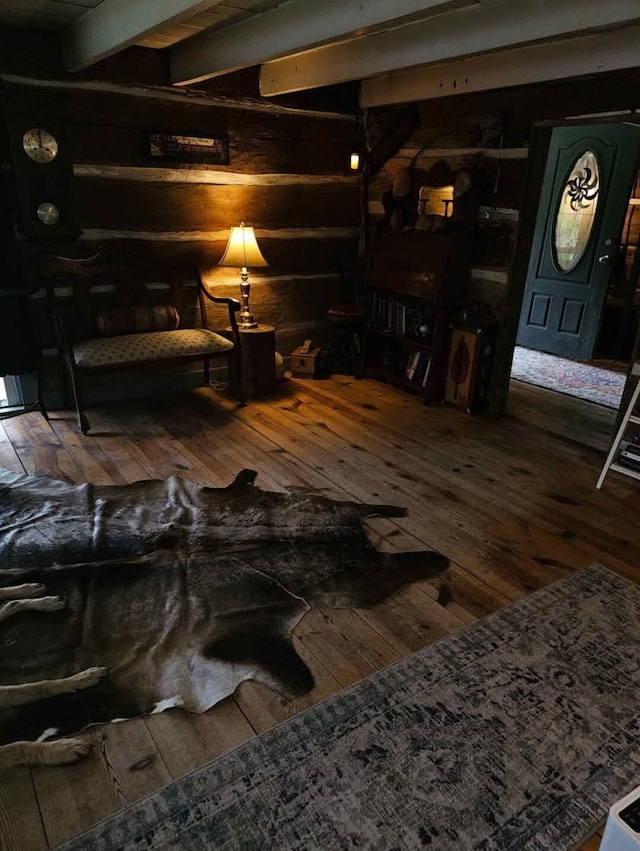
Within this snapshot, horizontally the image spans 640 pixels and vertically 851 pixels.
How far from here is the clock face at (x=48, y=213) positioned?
3.61 meters

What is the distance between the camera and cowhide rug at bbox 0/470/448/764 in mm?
1832

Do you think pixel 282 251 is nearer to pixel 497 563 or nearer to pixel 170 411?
pixel 170 411

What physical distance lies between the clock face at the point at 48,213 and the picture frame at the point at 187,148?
2.49 ft

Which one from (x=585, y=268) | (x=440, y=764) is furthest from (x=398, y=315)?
(x=440, y=764)

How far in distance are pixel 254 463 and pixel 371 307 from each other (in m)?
2.01

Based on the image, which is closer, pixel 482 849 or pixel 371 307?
pixel 482 849

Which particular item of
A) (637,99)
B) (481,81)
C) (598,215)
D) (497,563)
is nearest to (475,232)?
(481,81)

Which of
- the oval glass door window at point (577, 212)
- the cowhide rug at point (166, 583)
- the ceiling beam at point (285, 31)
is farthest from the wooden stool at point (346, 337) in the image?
the oval glass door window at point (577, 212)

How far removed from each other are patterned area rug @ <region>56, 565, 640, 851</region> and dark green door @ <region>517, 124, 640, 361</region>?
13.7 ft

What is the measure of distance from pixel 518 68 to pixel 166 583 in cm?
345

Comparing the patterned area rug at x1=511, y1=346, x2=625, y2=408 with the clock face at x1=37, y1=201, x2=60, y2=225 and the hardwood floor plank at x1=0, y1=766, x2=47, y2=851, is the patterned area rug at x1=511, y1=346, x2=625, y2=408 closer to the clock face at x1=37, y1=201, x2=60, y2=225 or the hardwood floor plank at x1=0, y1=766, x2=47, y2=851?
the clock face at x1=37, y1=201, x2=60, y2=225

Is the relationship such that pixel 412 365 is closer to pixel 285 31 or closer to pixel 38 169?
pixel 285 31

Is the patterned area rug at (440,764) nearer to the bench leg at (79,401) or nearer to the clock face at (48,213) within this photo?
the bench leg at (79,401)

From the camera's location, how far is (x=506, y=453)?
361 cm
